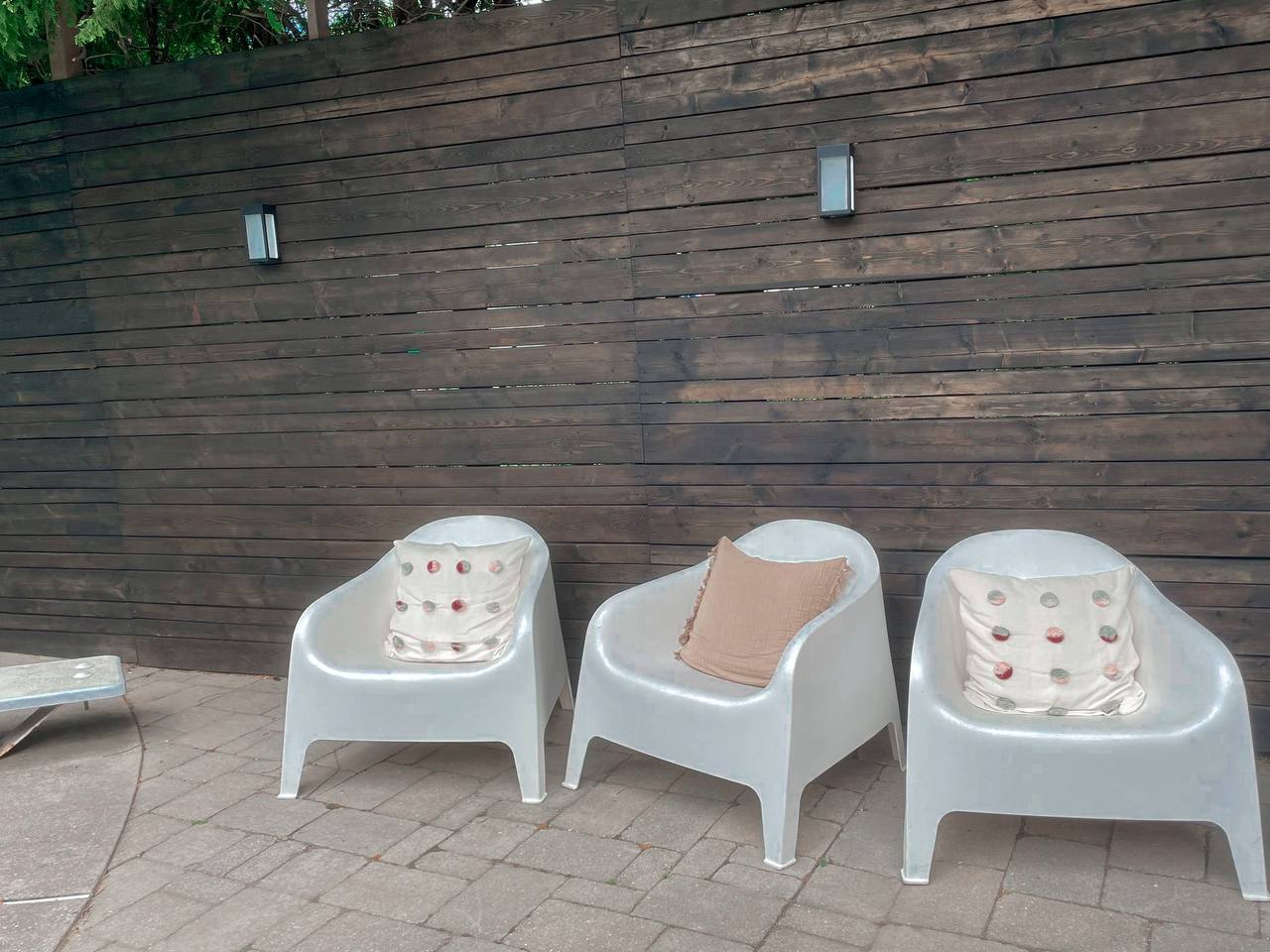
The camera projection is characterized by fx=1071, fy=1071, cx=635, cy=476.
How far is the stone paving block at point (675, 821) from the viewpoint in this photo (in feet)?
9.28

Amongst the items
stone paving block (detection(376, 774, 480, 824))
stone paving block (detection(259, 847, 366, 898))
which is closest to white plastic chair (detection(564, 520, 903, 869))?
stone paving block (detection(376, 774, 480, 824))

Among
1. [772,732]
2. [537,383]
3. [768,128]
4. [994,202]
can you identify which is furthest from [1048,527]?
[537,383]

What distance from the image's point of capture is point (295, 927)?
2463mm

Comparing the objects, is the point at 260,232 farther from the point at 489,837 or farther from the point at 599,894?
the point at 599,894

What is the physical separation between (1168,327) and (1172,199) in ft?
1.17

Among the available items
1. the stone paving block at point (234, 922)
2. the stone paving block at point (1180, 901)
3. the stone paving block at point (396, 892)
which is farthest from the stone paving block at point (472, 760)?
the stone paving block at point (1180, 901)

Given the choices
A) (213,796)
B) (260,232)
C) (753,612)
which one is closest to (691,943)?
(753,612)

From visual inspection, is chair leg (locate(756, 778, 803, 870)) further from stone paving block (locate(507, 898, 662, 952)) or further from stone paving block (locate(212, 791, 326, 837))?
stone paving block (locate(212, 791, 326, 837))

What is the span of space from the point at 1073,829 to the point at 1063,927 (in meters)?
0.52

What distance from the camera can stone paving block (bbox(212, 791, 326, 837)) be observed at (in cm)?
301

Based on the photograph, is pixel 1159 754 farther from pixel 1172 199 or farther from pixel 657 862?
pixel 1172 199

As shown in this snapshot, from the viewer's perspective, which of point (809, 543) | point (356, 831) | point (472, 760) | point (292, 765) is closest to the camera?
point (356, 831)

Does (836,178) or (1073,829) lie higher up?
(836,178)

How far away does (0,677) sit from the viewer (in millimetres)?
3658
